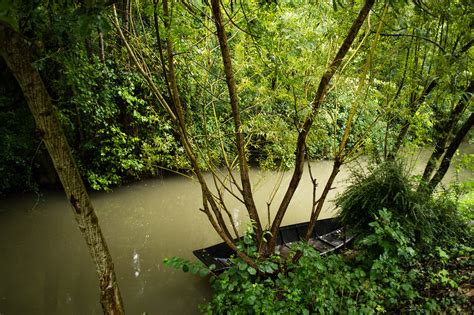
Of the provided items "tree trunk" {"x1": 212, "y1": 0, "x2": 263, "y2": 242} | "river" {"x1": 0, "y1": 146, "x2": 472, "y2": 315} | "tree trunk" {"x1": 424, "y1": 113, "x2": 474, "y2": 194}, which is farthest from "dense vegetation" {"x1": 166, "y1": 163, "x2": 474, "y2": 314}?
"river" {"x1": 0, "y1": 146, "x2": 472, "y2": 315}

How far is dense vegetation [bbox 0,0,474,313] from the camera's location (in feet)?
7.75

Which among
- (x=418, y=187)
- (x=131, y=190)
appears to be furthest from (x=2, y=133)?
(x=418, y=187)

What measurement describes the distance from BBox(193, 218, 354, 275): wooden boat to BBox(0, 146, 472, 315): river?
45 centimetres

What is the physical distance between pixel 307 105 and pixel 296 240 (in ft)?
9.16

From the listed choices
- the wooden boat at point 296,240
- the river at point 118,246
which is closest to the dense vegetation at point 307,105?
the wooden boat at point 296,240

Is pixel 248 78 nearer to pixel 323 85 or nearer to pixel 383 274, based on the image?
pixel 323 85

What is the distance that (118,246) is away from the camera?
15.7ft

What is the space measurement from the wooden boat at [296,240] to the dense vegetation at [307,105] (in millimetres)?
715

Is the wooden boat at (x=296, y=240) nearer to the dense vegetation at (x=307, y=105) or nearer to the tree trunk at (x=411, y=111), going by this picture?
the dense vegetation at (x=307, y=105)

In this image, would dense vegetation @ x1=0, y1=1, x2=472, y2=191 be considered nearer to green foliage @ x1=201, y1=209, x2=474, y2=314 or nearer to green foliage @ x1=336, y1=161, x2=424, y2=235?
green foliage @ x1=336, y1=161, x2=424, y2=235

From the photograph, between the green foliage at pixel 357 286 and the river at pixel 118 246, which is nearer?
the green foliage at pixel 357 286

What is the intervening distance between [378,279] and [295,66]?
7.23 feet

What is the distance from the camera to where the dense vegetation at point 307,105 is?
236 cm

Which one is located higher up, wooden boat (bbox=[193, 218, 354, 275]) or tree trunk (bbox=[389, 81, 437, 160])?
tree trunk (bbox=[389, 81, 437, 160])
